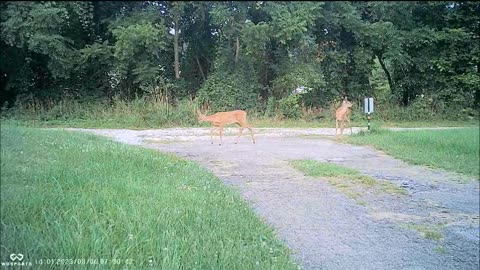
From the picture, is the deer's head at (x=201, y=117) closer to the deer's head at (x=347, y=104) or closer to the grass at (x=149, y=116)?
the grass at (x=149, y=116)

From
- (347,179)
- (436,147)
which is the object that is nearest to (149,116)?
(347,179)

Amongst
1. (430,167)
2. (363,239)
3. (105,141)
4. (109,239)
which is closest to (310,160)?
(430,167)

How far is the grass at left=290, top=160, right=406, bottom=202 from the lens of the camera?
12.9 ft

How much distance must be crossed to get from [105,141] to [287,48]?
3.64m

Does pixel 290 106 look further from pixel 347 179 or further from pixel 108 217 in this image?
pixel 108 217

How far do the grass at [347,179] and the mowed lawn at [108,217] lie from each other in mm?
1481

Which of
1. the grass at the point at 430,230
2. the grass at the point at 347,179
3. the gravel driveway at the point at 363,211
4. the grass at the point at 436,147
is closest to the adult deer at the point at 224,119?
the gravel driveway at the point at 363,211

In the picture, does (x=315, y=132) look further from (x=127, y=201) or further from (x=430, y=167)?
(x=127, y=201)

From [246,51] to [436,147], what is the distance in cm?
290

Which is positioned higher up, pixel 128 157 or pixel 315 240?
pixel 128 157

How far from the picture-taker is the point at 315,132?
927cm

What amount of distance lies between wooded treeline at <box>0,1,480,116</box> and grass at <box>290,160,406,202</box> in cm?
140

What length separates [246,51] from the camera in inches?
249

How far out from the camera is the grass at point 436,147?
5216 mm
